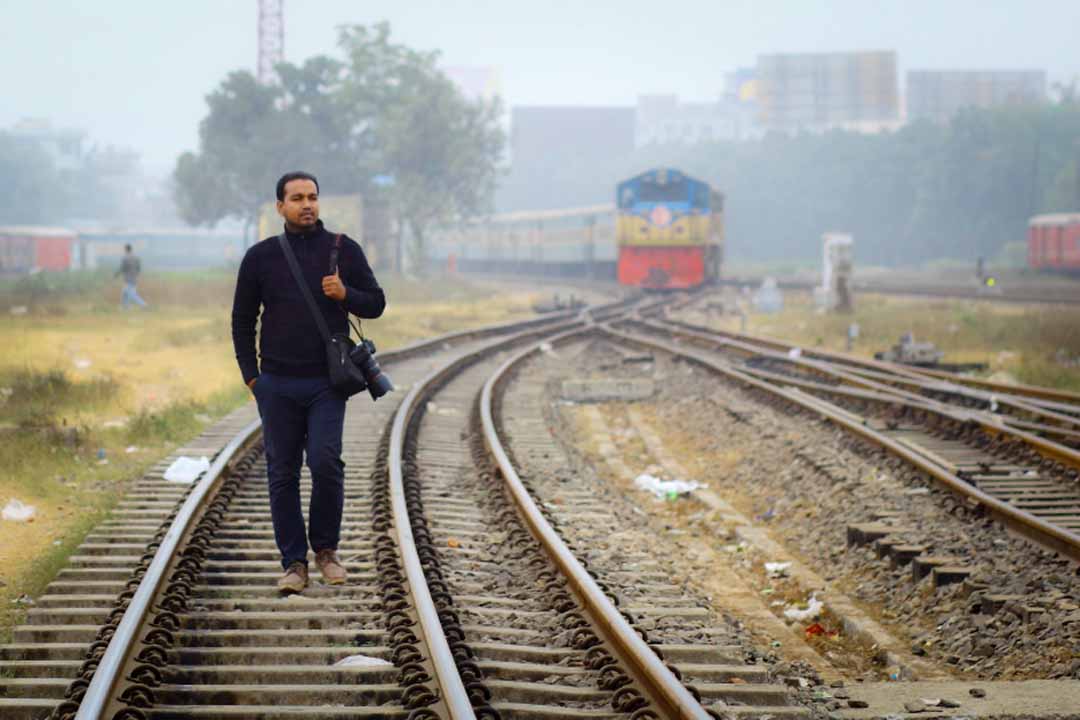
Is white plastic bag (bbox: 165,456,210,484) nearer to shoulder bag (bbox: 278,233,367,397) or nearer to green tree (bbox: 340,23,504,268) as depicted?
shoulder bag (bbox: 278,233,367,397)

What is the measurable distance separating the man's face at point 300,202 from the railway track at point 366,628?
5.64 ft

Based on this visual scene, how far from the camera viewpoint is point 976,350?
2089cm

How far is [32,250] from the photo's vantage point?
62.4 m

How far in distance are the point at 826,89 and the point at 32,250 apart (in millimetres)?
72261

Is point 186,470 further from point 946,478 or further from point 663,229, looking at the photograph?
point 663,229

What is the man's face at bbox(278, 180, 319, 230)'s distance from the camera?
6.11m

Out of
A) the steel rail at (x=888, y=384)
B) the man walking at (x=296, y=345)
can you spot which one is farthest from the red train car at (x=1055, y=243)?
the man walking at (x=296, y=345)

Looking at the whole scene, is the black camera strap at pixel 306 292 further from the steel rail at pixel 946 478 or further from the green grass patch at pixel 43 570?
the steel rail at pixel 946 478

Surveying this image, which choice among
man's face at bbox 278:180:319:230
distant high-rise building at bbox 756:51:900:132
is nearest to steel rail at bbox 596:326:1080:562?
man's face at bbox 278:180:319:230

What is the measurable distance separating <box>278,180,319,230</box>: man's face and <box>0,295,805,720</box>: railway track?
5.64ft

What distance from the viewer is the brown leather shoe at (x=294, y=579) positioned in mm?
6246

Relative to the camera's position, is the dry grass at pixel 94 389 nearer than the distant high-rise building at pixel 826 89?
Yes

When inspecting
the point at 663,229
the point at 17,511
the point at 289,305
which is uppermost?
the point at 663,229

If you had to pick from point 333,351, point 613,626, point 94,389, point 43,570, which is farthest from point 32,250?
point 613,626
